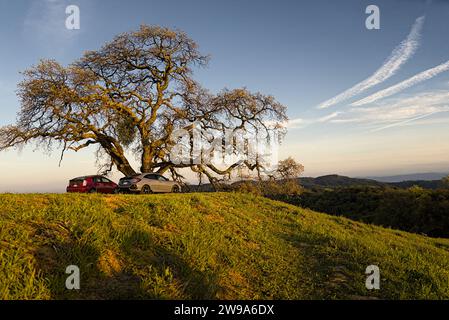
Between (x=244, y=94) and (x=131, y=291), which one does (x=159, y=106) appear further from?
(x=131, y=291)

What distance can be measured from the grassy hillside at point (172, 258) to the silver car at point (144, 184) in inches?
283

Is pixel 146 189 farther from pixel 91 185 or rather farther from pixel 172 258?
pixel 172 258

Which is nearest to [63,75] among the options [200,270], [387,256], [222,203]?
[222,203]

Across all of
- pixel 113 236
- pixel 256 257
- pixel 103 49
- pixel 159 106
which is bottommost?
pixel 256 257

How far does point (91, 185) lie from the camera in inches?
760

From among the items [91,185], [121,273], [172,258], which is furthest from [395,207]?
[121,273]

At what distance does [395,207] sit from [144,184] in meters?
49.8

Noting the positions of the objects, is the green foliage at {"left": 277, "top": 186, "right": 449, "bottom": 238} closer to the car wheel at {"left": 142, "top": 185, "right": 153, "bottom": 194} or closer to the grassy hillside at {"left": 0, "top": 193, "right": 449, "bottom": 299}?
the car wheel at {"left": 142, "top": 185, "right": 153, "bottom": 194}

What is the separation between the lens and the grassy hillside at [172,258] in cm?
593

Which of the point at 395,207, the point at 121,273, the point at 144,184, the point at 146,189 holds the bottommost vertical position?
the point at 395,207

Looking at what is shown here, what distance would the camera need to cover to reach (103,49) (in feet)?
88.5

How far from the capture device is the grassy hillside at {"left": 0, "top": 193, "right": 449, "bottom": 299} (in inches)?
Answer: 234

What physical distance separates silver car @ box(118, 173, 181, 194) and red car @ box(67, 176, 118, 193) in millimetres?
820
